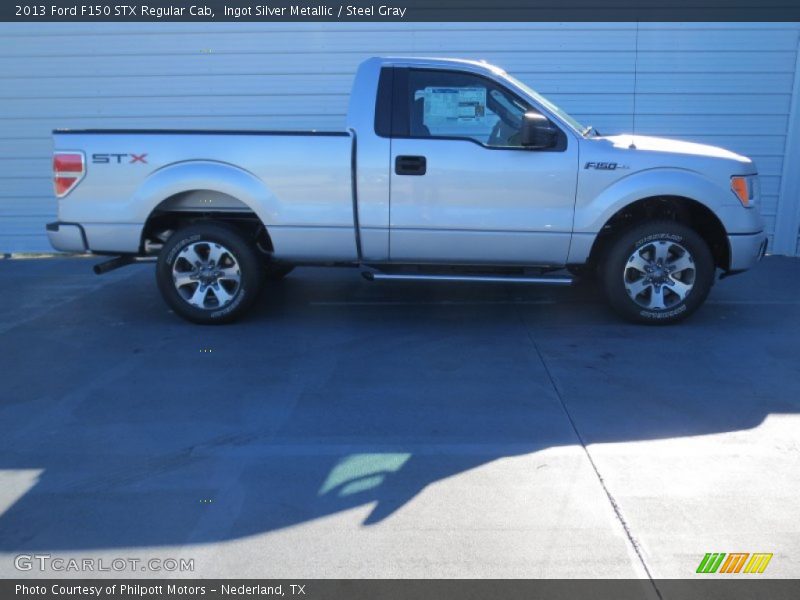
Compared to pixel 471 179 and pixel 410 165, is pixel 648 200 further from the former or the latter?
pixel 410 165

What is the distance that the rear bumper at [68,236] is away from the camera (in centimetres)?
608

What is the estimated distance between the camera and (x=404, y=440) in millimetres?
4148

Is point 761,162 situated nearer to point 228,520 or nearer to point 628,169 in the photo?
point 628,169

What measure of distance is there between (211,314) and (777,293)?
5.56 metres

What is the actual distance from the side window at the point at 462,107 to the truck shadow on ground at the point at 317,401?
162cm

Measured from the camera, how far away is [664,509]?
3438 millimetres

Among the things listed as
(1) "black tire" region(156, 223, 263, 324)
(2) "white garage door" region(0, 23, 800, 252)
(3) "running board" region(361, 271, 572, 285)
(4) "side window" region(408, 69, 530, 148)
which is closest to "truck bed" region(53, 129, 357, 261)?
(1) "black tire" region(156, 223, 263, 324)

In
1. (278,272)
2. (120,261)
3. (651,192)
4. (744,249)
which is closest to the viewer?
(651,192)

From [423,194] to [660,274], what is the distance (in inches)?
80.9

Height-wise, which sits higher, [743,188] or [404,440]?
[743,188]

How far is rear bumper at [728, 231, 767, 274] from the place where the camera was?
599cm

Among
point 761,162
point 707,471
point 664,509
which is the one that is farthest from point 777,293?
point 664,509

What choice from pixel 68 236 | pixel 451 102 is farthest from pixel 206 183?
pixel 451 102

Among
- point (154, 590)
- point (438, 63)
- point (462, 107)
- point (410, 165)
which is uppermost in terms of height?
point (438, 63)
